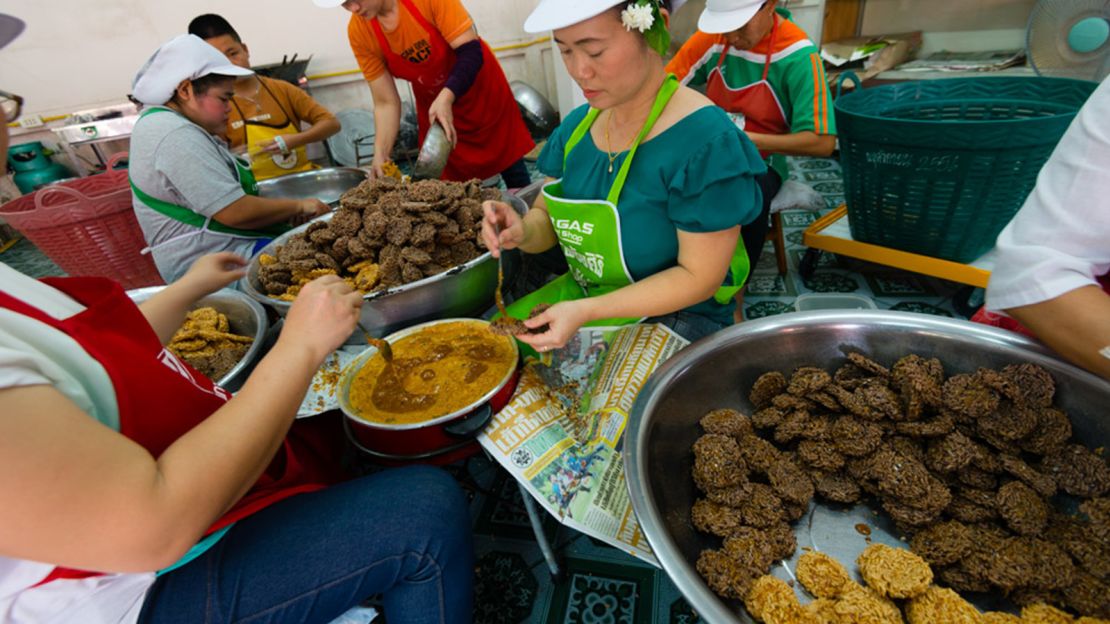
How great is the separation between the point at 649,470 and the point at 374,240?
Answer: 1.19 meters

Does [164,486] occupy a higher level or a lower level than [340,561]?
higher

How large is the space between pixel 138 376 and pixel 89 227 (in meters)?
2.30

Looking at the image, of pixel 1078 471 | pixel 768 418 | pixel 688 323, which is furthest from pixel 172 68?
pixel 1078 471

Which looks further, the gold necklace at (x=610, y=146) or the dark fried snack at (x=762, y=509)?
the gold necklace at (x=610, y=146)

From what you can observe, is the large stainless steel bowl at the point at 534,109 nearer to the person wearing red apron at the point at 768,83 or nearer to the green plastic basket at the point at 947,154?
the person wearing red apron at the point at 768,83

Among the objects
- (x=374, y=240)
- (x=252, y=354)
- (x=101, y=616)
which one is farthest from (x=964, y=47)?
(x=101, y=616)

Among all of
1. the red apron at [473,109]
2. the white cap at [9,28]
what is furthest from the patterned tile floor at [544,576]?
the red apron at [473,109]

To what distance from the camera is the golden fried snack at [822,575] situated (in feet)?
3.12

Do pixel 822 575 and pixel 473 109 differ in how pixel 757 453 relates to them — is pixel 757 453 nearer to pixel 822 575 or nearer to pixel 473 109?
pixel 822 575

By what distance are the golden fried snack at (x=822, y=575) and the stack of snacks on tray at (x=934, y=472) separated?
9 centimetres

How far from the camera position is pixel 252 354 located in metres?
1.46

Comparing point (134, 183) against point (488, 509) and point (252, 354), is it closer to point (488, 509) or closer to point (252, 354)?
point (252, 354)

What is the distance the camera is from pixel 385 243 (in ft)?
5.55

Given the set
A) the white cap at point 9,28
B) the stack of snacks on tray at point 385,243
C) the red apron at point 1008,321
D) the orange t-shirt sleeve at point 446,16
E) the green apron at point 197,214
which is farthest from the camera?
the orange t-shirt sleeve at point 446,16
